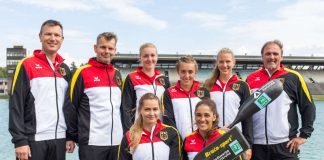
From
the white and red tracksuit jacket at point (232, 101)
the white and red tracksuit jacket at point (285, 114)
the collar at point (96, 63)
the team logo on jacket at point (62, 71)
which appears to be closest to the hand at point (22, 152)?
the team logo on jacket at point (62, 71)

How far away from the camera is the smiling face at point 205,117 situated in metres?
3.35

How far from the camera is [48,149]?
3.59m

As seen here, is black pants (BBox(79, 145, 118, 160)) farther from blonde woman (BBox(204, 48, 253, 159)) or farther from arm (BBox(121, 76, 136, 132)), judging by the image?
blonde woman (BBox(204, 48, 253, 159))

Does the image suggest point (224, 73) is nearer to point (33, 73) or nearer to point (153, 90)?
point (153, 90)

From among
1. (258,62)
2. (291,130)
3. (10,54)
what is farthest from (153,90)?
(10,54)

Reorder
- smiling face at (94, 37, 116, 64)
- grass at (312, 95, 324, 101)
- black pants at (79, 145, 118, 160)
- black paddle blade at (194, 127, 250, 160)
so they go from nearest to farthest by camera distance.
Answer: black paddle blade at (194, 127, 250, 160), black pants at (79, 145, 118, 160), smiling face at (94, 37, 116, 64), grass at (312, 95, 324, 101)

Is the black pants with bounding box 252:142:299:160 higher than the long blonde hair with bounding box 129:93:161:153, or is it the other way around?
the long blonde hair with bounding box 129:93:161:153

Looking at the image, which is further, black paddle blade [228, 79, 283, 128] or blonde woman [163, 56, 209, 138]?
blonde woman [163, 56, 209, 138]

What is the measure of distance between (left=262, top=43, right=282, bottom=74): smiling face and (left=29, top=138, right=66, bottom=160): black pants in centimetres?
237

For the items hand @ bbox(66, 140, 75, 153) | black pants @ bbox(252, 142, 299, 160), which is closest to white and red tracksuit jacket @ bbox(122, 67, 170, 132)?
hand @ bbox(66, 140, 75, 153)

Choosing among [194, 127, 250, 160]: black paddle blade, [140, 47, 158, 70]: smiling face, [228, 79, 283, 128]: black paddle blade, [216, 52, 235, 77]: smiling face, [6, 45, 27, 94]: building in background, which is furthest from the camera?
[6, 45, 27, 94]: building in background

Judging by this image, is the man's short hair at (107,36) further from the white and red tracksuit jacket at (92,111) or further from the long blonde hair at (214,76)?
the long blonde hair at (214,76)

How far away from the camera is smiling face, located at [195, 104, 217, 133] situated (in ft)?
11.0

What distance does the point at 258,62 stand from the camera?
46531 millimetres
